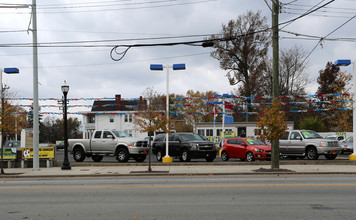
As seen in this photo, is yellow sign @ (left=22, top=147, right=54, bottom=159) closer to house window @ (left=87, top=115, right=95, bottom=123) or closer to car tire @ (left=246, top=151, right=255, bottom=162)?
car tire @ (left=246, top=151, right=255, bottom=162)

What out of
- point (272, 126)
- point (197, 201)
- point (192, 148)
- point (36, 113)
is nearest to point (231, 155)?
point (192, 148)

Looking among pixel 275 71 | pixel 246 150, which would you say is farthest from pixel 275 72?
pixel 246 150

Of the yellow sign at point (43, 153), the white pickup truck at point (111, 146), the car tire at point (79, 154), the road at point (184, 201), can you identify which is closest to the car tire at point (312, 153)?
the white pickup truck at point (111, 146)

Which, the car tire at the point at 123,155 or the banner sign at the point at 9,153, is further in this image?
the car tire at the point at 123,155

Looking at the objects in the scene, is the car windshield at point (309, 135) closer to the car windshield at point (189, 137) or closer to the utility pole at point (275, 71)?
the car windshield at point (189, 137)

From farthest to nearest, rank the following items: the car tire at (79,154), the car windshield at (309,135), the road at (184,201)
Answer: the car tire at (79,154) < the car windshield at (309,135) < the road at (184,201)

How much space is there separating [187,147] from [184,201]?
1394 cm

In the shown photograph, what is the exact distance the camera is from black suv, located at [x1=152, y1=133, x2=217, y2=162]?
2308cm

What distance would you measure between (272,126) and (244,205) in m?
9.30

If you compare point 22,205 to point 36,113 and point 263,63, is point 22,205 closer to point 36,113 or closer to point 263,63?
point 36,113

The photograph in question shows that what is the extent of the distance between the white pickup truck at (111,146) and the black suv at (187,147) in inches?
45.8

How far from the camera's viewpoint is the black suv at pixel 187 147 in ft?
75.7

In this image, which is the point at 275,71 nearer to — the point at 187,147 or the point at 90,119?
the point at 187,147

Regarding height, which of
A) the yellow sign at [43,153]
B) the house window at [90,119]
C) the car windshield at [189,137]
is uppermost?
the house window at [90,119]
